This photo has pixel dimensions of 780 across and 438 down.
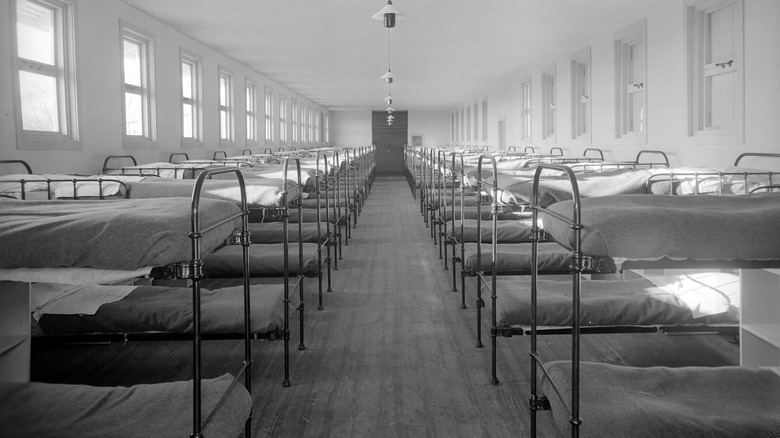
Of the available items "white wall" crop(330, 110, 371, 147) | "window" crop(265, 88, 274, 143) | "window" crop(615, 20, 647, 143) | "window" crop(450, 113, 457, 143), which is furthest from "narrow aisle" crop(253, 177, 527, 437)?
"white wall" crop(330, 110, 371, 147)

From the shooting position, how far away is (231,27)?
8.20m

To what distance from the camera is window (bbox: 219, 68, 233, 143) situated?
36.0ft

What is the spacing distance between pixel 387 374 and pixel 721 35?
480 centimetres

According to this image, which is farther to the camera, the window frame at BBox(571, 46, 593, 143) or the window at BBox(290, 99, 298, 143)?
the window at BBox(290, 99, 298, 143)

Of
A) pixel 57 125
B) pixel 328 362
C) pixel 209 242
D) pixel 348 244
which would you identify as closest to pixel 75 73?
pixel 57 125

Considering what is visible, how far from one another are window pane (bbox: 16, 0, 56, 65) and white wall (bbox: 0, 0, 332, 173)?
24cm

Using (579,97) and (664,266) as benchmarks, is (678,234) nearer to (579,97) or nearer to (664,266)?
(664,266)

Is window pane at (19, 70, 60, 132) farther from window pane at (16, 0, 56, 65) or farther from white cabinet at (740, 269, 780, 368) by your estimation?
white cabinet at (740, 269, 780, 368)

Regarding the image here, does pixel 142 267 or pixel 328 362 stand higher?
pixel 142 267

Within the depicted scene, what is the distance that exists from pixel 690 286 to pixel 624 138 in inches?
192

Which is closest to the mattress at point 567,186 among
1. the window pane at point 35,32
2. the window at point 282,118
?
the window pane at point 35,32

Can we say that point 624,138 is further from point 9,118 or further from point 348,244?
point 9,118

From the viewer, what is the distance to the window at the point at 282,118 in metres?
15.9

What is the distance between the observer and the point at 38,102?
5520 millimetres
